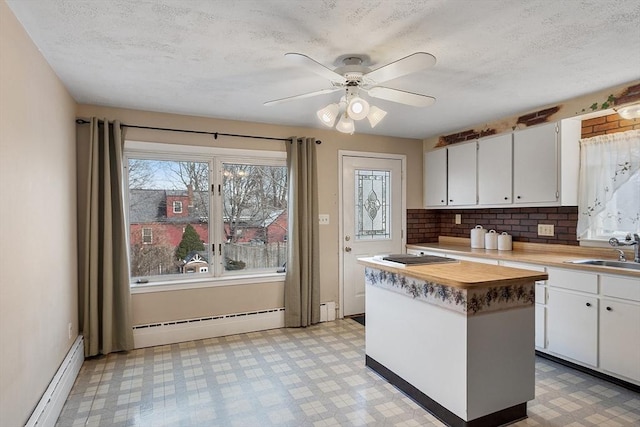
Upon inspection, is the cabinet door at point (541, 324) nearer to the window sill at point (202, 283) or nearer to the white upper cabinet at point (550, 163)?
A: the white upper cabinet at point (550, 163)

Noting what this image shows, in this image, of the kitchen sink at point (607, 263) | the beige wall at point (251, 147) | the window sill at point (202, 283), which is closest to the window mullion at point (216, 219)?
the window sill at point (202, 283)

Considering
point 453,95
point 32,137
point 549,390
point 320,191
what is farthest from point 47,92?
point 549,390

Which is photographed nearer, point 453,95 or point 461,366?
point 461,366

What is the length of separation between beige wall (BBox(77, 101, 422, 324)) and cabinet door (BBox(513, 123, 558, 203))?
149 cm

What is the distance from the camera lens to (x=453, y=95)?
3.17 metres

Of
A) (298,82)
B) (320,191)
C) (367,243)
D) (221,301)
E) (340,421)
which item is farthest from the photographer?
(367,243)

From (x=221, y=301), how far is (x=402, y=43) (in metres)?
3.01

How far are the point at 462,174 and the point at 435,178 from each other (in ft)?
1.54

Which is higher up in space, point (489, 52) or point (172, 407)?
point (489, 52)

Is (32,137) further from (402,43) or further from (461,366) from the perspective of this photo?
(461,366)

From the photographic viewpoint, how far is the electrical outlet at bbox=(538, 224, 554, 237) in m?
3.72

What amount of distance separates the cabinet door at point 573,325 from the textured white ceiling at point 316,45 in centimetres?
172

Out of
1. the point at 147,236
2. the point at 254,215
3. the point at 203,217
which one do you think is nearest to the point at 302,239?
the point at 254,215

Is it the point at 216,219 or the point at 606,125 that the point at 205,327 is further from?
the point at 606,125
